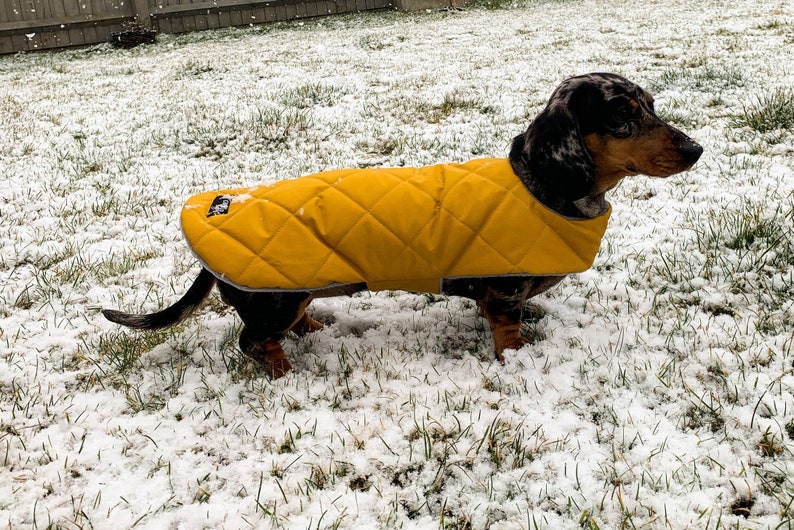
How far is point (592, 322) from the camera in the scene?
3.03 metres

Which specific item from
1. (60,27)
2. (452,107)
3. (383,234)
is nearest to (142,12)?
(60,27)

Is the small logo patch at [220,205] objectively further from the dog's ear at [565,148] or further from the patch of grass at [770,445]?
the patch of grass at [770,445]

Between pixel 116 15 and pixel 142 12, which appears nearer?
pixel 116 15

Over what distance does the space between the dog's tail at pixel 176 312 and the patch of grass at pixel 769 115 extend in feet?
16.2

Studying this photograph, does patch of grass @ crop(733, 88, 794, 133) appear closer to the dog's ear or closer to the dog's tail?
the dog's ear

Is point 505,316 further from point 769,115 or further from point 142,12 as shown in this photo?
point 142,12

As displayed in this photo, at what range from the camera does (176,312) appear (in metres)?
Answer: 2.68

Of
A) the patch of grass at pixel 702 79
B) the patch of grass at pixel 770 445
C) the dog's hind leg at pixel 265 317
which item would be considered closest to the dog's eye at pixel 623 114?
the patch of grass at pixel 770 445

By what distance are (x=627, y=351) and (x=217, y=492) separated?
1.95 m

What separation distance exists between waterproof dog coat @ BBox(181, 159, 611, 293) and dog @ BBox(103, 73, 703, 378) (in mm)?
58

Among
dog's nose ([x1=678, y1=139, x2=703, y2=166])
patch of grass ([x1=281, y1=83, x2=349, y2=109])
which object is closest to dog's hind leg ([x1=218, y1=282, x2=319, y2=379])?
dog's nose ([x1=678, y1=139, x2=703, y2=166])

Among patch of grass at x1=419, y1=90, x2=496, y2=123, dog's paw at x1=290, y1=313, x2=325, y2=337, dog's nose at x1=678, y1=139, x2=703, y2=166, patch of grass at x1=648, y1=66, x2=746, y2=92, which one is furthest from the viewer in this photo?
patch of grass at x1=419, y1=90, x2=496, y2=123

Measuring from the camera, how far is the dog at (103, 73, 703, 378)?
2551mm

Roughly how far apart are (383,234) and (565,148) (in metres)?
0.90
